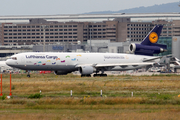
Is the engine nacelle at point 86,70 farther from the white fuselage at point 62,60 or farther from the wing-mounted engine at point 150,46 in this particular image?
the wing-mounted engine at point 150,46

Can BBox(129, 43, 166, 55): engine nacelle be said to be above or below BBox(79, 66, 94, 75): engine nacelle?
above

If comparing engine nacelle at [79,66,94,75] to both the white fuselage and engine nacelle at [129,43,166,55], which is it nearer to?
the white fuselage

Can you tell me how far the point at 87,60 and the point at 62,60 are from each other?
A: 18.3 ft

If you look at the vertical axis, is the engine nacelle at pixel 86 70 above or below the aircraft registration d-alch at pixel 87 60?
below

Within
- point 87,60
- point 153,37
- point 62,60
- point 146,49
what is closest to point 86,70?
point 87,60

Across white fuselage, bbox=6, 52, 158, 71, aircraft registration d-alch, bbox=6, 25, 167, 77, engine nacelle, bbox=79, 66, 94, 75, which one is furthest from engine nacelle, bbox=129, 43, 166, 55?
engine nacelle, bbox=79, 66, 94, 75

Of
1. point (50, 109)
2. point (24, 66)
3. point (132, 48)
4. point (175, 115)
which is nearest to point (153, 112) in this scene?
point (175, 115)

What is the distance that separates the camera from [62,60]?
6456cm

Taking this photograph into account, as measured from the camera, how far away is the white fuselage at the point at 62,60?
6234 centimetres

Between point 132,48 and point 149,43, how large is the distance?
360 cm

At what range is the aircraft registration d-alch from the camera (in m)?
62.5

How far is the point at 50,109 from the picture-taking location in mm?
24891

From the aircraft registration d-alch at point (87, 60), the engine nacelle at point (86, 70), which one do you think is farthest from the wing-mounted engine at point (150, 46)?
the engine nacelle at point (86, 70)

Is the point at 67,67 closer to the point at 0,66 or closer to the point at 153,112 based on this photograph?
the point at 153,112
